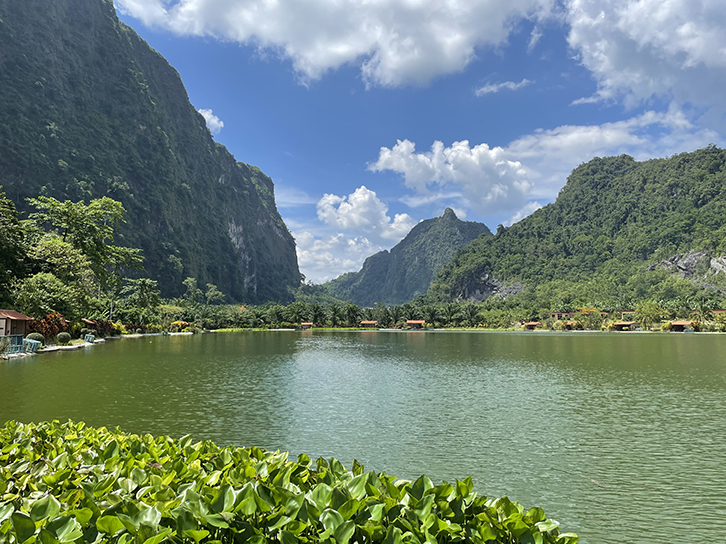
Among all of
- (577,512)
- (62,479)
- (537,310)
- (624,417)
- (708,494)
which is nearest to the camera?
(62,479)

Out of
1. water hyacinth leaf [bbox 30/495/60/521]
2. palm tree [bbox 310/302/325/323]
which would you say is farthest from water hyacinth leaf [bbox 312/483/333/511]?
palm tree [bbox 310/302/325/323]

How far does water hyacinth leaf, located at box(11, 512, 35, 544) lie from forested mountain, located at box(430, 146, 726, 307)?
124m


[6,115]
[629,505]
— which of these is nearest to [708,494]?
[629,505]

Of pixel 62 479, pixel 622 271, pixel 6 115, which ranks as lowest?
pixel 62 479

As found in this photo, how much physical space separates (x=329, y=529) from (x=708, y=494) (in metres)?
7.51

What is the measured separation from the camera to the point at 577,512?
20.4ft

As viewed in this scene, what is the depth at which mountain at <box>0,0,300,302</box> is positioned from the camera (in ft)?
339

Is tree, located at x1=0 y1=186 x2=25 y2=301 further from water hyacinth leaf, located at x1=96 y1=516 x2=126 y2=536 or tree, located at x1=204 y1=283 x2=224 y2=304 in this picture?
tree, located at x1=204 y1=283 x2=224 y2=304

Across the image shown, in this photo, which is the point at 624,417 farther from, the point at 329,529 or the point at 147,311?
the point at 147,311

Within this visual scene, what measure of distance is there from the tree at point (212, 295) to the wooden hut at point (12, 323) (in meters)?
116

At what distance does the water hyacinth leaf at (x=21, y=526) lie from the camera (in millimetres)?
2248

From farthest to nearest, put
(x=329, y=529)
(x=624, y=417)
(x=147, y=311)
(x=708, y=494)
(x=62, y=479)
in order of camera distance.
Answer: (x=147, y=311)
(x=624, y=417)
(x=708, y=494)
(x=62, y=479)
(x=329, y=529)

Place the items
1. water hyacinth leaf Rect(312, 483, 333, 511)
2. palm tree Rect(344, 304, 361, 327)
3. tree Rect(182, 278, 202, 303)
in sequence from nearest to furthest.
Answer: water hyacinth leaf Rect(312, 483, 333, 511)
palm tree Rect(344, 304, 361, 327)
tree Rect(182, 278, 202, 303)

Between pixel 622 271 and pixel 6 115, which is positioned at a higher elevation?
pixel 6 115
